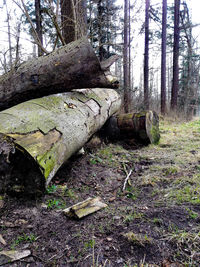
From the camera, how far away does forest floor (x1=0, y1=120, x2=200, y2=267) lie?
52.2 inches

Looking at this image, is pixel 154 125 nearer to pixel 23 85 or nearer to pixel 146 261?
pixel 23 85

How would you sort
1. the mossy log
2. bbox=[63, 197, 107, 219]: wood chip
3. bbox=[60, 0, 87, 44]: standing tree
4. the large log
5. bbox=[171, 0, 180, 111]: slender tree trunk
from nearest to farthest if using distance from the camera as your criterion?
bbox=[63, 197, 107, 219]: wood chip < the large log < the mossy log < bbox=[60, 0, 87, 44]: standing tree < bbox=[171, 0, 180, 111]: slender tree trunk

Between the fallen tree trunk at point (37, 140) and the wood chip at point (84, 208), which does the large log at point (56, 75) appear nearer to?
the fallen tree trunk at point (37, 140)

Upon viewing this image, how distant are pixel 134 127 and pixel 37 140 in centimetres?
271

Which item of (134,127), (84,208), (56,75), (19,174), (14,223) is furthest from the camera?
(134,127)

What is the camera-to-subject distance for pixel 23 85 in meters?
3.05

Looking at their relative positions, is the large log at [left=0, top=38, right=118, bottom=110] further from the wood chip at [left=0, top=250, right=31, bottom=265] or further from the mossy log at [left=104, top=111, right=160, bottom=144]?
the wood chip at [left=0, top=250, right=31, bottom=265]

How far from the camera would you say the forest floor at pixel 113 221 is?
133 centimetres

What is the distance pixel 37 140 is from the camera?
77.6 inches

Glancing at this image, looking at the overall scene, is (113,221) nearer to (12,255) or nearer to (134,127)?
(12,255)

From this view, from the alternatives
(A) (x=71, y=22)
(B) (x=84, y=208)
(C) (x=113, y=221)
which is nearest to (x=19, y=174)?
(B) (x=84, y=208)

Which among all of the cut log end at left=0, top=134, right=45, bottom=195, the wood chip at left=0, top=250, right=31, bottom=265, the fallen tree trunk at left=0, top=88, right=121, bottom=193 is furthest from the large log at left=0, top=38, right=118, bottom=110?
the wood chip at left=0, top=250, right=31, bottom=265

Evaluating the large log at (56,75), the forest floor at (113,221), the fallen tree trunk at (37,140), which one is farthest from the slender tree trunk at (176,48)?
the fallen tree trunk at (37,140)

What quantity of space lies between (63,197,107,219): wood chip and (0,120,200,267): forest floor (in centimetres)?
5
